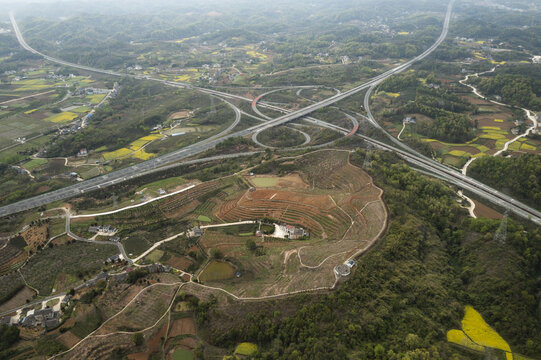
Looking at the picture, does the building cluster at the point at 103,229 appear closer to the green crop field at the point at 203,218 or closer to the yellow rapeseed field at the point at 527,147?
the green crop field at the point at 203,218

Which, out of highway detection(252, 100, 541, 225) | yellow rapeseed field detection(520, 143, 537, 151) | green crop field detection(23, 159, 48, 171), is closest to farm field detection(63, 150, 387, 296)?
highway detection(252, 100, 541, 225)

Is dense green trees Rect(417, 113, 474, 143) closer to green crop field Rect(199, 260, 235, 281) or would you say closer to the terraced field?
the terraced field

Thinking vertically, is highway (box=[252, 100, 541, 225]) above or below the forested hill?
below

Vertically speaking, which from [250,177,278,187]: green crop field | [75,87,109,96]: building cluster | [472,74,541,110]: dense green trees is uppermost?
[472,74,541,110]: dense green trees

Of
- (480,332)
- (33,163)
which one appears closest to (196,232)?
(480,332)

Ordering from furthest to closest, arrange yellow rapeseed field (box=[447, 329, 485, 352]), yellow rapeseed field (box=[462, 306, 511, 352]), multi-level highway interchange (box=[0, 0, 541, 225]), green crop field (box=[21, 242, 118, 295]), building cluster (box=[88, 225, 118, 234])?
multi-level highway interchange (box=[0, 0, 541, 225])
building cluster (box=[88, 225, 118, 234])
green crop field (box=[21, 242, 118, 295])
yellow rapeseed field (box=[462, 306, 511, 352])
yellow rapeseed field (box=[447, 329, 485, 352])

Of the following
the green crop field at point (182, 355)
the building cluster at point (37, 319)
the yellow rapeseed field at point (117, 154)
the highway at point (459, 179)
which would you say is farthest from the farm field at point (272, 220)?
the yellow rapeseed field at point (117, 154)

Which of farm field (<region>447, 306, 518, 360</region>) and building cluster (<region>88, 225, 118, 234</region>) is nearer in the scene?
farm field (<region>447, 306, 518, 360</region>)

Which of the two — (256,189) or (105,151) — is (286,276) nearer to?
(256,189)

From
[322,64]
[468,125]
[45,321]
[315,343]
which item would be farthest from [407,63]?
[45,321]
